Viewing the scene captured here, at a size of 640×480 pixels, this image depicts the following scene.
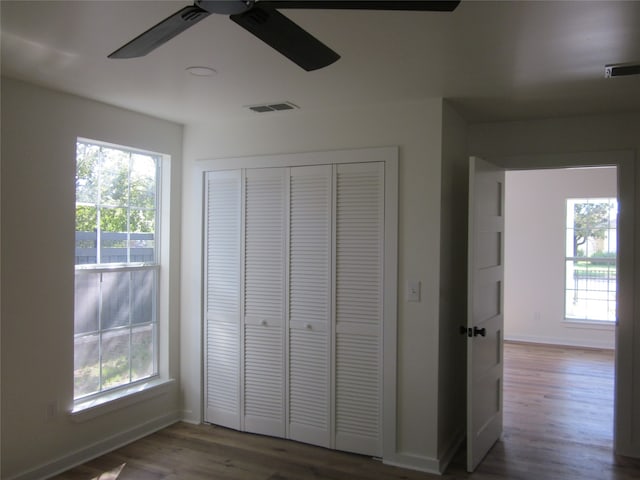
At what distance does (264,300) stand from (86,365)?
51.4 inches

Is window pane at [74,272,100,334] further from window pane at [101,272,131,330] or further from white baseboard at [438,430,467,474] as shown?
white baseboard at [438,430,467,474]

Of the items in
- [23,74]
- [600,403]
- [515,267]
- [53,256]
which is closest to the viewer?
[23,74]

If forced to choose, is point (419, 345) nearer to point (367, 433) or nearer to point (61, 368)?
point (367, 433)

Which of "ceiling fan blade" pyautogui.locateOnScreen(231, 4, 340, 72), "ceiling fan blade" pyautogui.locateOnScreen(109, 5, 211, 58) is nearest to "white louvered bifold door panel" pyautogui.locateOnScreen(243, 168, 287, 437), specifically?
"ceiling fan blade" pyautogui.locateOnScreen(231, 4, 340, 72)

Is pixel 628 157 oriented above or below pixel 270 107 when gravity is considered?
below

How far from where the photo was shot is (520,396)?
494cm

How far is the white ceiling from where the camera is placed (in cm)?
203

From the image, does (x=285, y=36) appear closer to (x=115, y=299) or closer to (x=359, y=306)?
(x=359, y=306)

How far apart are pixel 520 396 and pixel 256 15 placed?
15.0ft

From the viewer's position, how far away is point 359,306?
139 inches

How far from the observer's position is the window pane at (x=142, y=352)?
3896mm

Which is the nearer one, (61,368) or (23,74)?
(23,74)

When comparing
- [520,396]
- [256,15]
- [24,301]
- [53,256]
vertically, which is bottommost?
[520,396]

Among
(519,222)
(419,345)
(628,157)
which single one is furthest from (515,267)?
(419,345)
